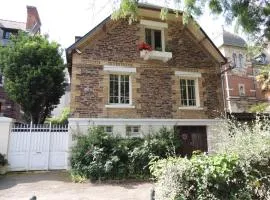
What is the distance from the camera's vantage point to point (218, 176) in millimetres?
5227

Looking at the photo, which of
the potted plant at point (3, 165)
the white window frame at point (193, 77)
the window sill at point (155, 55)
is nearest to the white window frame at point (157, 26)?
the window sill at point (155, 55)

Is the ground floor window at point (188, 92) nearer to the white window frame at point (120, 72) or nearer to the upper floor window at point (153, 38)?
the upper floor window at point (153, 38)

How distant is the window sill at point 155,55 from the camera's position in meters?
14.3

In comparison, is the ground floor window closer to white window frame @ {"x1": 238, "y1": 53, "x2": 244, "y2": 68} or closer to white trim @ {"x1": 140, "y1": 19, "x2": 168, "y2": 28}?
white trim @ {"x1": 140, "y1": 19, "x2": 168, "y2": 28}

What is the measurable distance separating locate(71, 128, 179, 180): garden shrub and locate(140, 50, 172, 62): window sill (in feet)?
15.2

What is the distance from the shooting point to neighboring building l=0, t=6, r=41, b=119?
20859mm

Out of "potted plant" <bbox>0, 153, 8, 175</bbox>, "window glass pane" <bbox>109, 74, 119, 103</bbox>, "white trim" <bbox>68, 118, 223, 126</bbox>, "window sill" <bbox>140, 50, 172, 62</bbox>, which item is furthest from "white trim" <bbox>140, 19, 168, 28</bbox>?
"potted plant" <bbox>0, 153, 8, 175</bbox>

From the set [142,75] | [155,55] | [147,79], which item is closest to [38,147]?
[142,75]

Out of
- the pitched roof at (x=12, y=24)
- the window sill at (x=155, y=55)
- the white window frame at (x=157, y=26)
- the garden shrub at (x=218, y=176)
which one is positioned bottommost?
the garden shrub at (x=218, y=176)

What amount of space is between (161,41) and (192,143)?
6167 millimetres

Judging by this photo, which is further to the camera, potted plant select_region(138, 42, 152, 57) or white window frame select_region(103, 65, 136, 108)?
potted plant select_region(138, 42, 152, 57)

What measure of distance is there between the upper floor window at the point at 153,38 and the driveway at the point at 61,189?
8.37m

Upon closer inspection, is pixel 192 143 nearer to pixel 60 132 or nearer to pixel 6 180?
pixel 60 132

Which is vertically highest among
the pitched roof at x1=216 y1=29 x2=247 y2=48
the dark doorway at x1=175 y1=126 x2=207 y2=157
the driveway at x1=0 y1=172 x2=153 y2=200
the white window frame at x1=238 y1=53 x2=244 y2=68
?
the pitched roof at x1=216 y1=29 x2=247 y2=48
